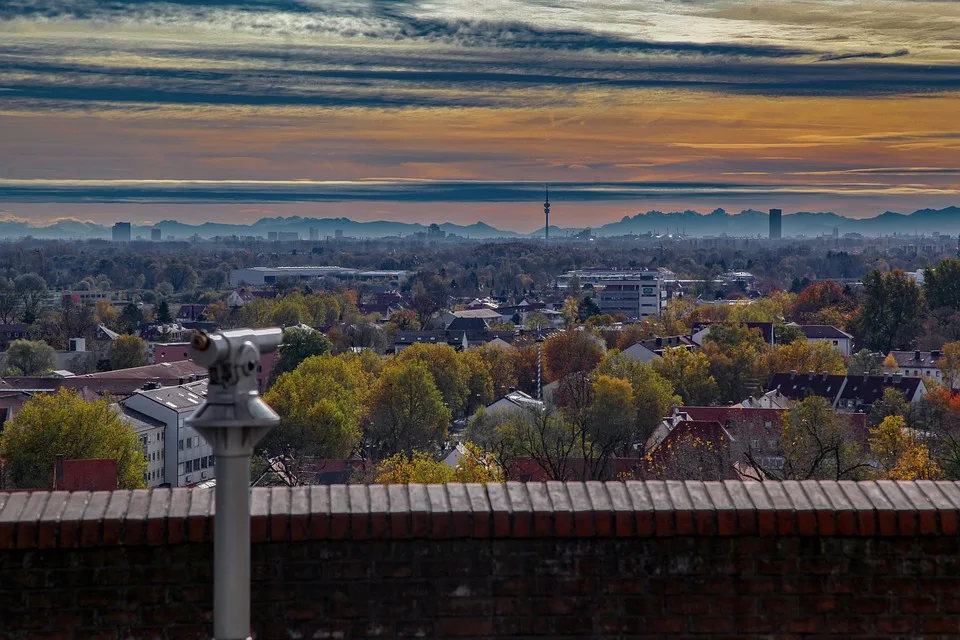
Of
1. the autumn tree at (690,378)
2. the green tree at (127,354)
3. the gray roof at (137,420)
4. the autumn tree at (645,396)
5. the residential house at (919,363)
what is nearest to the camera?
the gray roof at (137,420)

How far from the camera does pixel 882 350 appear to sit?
97688 millimetres

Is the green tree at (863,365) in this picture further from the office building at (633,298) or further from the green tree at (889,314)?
the office building at (633,298)

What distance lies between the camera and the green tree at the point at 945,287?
105 m

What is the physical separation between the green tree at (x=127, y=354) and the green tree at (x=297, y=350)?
13.8m

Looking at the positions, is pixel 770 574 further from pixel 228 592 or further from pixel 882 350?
pixel 882 350

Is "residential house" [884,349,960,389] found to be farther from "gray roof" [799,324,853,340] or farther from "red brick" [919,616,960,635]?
"red brick" [919,616,960,635]

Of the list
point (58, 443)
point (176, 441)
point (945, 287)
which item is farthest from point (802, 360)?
point (58, 443)

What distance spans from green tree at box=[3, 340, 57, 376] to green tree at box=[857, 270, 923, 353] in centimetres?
5707

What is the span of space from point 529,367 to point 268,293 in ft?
235

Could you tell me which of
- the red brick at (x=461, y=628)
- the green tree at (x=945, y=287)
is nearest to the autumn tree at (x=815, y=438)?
the red brick at (x=461, y=628)

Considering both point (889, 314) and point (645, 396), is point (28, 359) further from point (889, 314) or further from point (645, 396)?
point (889, 314)

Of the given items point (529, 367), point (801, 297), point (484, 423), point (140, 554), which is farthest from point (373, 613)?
point (801, 297)

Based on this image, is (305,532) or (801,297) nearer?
(305,532)

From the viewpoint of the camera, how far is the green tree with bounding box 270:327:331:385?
73.6 meters
